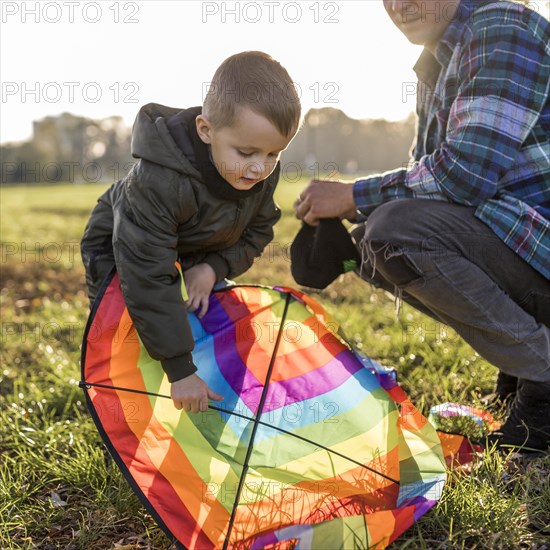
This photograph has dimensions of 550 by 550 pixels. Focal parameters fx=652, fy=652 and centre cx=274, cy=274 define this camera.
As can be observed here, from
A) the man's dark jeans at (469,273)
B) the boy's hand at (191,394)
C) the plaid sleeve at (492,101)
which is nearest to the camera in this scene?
Result: the boy's hand at (191,394)

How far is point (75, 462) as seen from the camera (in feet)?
6.99

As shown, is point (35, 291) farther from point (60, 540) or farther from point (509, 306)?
point (509, 306)

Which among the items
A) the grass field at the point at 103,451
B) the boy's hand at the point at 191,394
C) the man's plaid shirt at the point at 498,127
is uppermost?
the man's plaid shirt at the point at 498,127

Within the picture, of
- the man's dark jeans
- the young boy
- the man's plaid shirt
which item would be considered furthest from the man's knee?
the young boy

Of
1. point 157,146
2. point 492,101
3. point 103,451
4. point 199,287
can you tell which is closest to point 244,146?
point 157,146

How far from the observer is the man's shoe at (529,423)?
7.38 feet

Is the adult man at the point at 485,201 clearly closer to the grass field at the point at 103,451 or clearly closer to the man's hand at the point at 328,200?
the man's hand at the point at 328,200

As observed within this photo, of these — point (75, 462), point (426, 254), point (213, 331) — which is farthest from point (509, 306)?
point (75, 462)

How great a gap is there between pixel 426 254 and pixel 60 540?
4.72 feet

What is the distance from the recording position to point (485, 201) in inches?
87.3

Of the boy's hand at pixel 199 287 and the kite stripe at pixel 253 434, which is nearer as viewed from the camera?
the kite stripe at pixel 253 434

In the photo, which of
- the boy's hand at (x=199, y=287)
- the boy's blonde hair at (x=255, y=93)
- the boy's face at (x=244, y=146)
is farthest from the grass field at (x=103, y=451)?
the boy's blonde hair at (x=255, y=93)

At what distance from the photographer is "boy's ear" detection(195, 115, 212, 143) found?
193 cm

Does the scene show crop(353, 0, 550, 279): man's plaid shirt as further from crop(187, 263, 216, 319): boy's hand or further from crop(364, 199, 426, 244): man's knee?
crop(187, 263, 216, 319): boy's hand
